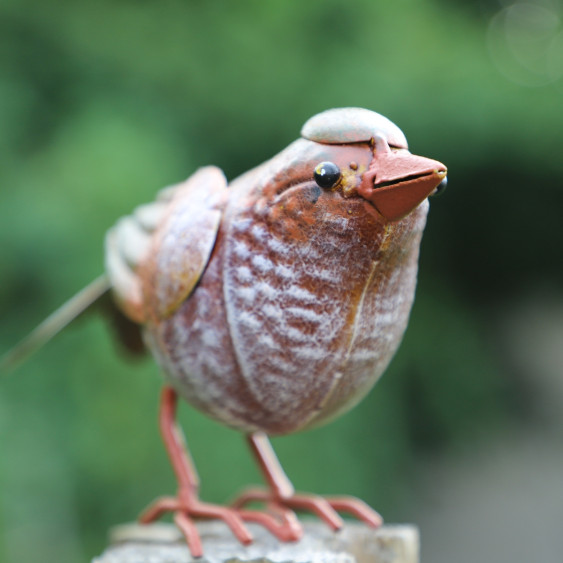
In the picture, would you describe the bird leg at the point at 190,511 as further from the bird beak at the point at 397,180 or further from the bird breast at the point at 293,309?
the bird beak at the point at 397,180

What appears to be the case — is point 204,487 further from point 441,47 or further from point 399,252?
point 441,47

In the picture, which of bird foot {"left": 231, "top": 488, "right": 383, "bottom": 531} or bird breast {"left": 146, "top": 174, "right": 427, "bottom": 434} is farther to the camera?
bird foot {"left": 231, "top": 488, "right": 383, "bottom": 531}

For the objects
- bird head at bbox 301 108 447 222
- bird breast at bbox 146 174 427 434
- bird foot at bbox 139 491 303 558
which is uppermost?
bird head at bbox 301 108 447 222

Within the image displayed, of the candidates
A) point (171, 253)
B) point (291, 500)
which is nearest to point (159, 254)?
point (171, 253)

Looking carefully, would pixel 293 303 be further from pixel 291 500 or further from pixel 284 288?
pixel 291 500

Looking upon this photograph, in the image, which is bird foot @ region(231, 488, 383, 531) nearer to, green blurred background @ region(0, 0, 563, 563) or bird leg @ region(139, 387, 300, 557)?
bird leg @ region(139, 387, 300, 557)

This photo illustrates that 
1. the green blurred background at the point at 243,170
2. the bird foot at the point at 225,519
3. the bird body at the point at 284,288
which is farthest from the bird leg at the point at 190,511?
the green blurred background at the point at 243,170

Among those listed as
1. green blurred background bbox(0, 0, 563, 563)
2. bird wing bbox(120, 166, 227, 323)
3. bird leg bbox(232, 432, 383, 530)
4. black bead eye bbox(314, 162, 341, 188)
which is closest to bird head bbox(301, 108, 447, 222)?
black bead eye bbox(314, 162, 341, 188)
